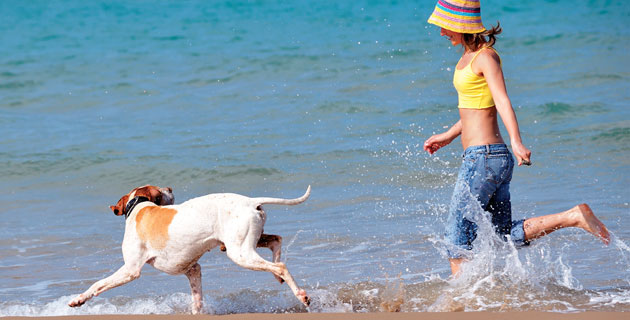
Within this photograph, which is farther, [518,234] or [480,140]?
[518,234]

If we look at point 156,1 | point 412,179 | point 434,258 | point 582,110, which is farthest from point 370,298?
point 156,1

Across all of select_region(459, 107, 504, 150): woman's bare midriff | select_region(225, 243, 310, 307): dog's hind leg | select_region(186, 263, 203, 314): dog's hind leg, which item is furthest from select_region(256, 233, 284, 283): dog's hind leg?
select_region(459, 107, 504, 150): woman's bare midriff

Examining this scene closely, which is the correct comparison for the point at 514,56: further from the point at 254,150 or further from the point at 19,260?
the point at 19,260

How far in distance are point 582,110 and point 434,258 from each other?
22.7 ft

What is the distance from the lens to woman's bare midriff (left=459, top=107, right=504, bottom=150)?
4.75m

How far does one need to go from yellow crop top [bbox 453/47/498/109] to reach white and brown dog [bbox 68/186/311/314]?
1068 mm

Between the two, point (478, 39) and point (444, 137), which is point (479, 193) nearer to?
point (444, 137)

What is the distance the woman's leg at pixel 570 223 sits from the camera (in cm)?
488

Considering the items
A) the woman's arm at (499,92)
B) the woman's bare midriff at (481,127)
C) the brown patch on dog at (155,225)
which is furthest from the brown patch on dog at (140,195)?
the woman's arm at (499,92)

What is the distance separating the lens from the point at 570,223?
4.93 meters

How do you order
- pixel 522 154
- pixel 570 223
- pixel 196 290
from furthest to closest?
1. pixel 196 290
2. pixel 570 223
3. pixel 522 154

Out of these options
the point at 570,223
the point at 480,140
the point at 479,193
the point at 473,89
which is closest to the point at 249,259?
the point at 479,193

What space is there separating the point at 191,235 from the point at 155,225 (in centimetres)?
24

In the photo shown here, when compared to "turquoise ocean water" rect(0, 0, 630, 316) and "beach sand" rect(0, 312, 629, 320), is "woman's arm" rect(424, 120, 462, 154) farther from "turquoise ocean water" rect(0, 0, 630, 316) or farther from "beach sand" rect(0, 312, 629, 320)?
"beach sand" rect(0, 312, 629, 320)
